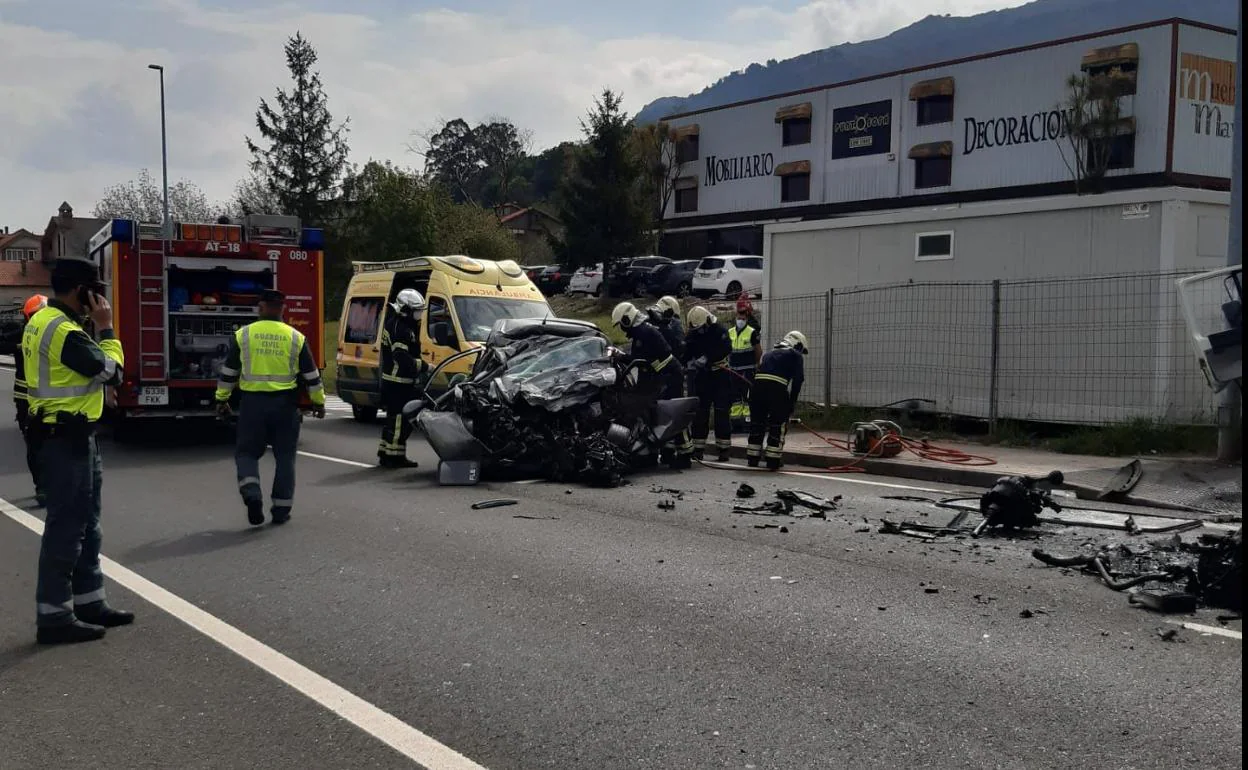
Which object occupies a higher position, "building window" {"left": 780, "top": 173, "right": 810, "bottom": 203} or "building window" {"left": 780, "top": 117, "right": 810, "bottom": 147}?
"building window" {"left": 780, "top": 117, "right": 810, "bottom": 147}

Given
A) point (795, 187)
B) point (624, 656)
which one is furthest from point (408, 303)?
point (795, 187)

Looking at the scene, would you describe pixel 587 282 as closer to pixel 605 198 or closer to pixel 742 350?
pixel 605 198

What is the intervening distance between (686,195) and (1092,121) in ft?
66.3

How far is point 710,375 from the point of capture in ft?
42.1

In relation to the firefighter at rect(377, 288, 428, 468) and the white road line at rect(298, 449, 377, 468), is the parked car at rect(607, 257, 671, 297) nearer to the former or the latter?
the white road line at rect(298, 449, 377, 468)

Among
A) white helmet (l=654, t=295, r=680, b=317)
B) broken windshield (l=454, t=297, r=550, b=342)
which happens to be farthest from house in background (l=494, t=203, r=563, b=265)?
white helmet (l=654, t=295, r=680, b=317)

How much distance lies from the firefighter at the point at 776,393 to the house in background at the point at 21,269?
225 ft

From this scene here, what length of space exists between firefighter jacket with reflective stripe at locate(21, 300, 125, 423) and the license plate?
331 inches

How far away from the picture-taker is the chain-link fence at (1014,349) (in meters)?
12.2

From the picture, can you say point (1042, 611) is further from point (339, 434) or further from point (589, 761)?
point (339, 434)

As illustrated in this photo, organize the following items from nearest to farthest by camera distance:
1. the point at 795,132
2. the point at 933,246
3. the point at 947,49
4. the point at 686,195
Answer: the point at 933,246 < the point at 795,132 < the point at 686,195 < the point at 947,49

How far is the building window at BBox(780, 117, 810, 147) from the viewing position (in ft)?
→ 154

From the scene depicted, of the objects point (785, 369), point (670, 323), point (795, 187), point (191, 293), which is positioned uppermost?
point (795, 187)

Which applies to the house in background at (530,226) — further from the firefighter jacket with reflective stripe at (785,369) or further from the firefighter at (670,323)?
the firefighter jacket with reflective stripe at (785,369)
